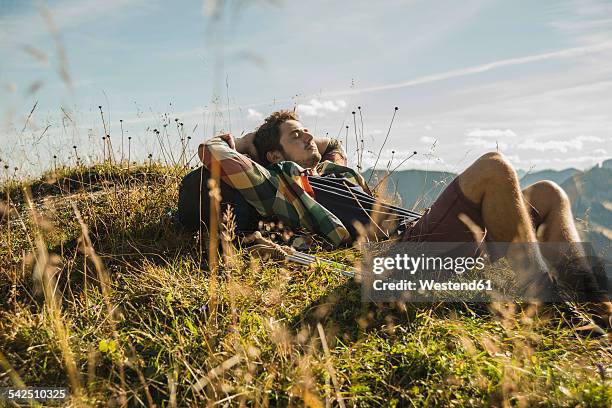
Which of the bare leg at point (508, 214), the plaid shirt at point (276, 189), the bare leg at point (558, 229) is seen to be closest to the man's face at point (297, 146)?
the plaid shirt at point (276, 189)

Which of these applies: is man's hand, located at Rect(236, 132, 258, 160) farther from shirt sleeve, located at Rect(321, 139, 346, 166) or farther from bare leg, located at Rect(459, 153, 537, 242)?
bare leg, located at Rect(459, 153, 537, 242)

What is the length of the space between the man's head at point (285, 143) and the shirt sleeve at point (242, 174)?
73 centimetres

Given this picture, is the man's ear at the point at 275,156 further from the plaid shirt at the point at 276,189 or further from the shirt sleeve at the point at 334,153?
the shirt sleeve at the point at 334,153

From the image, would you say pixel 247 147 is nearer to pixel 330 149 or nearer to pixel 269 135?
pixel 269 135

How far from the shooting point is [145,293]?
2748 mm

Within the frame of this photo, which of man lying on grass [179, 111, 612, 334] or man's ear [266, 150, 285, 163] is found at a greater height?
man's ear [266, 150, 285, 163]

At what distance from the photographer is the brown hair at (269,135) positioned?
175 inches

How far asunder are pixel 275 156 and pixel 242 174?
901 millimetres

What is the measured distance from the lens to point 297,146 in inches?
172

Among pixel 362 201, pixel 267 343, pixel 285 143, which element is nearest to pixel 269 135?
pixel 285 143

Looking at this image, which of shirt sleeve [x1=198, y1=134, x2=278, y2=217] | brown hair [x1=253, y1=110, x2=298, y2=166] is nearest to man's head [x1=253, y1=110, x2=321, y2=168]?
brown hair [x1=253, y1=110, x2=298, y2=166]

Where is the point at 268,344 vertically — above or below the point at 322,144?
below

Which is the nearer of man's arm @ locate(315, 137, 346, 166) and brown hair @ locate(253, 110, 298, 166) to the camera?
brown hair @ locate(253, 110, 298, 166)

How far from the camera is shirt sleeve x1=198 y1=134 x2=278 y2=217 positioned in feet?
11.6
